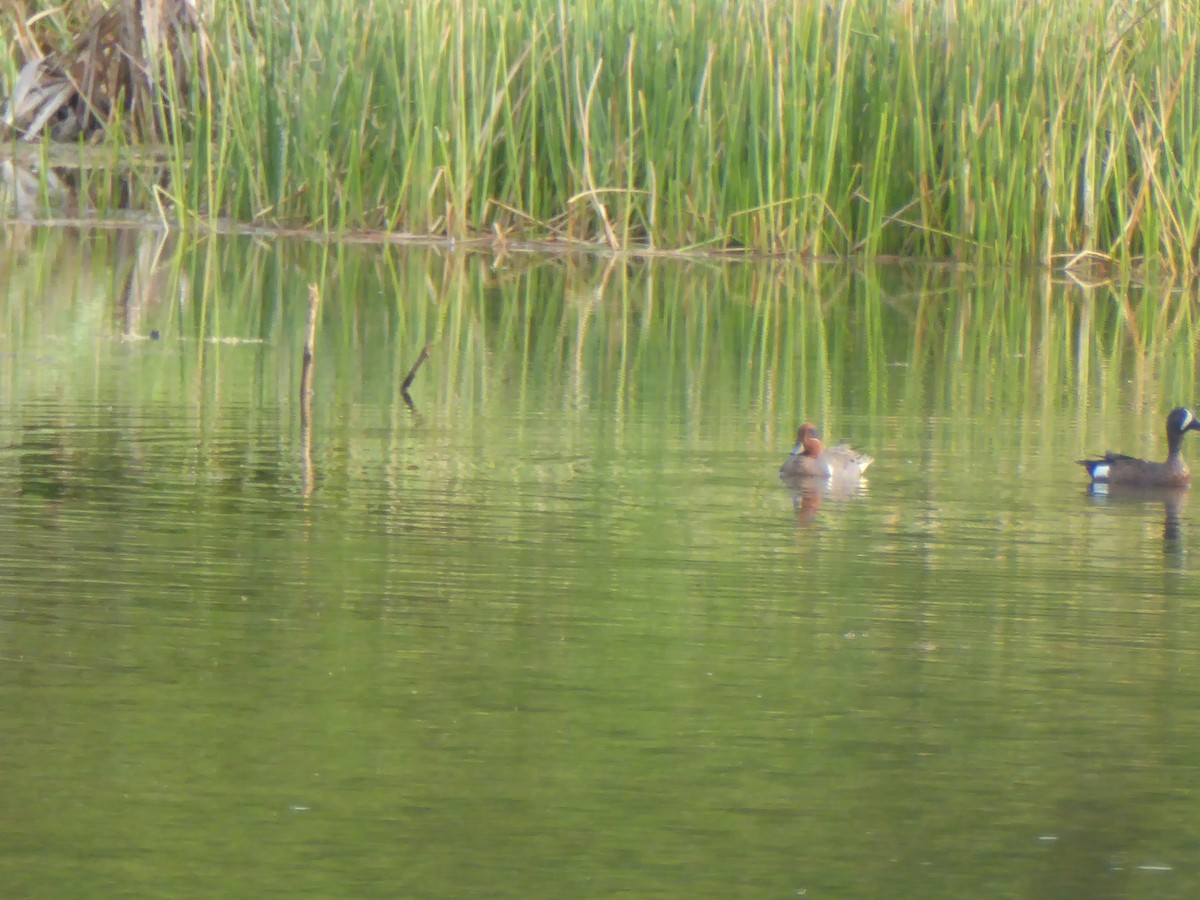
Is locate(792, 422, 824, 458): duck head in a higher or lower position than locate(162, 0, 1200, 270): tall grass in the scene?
lower

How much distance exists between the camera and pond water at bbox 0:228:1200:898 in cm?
352

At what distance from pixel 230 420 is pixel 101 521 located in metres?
1.95

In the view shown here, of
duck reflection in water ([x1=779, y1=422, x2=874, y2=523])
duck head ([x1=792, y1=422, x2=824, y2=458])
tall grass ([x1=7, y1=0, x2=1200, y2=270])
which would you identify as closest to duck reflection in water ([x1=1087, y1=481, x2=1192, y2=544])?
duck reflection in water ([x1=779, y1=422, x2=874, y2=523])

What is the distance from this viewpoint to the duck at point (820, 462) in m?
7.04

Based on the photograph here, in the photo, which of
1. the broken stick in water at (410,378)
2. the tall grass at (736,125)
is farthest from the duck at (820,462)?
the tall grass at (736,125)

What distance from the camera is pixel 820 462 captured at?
7.05m

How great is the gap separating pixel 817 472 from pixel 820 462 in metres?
0.05

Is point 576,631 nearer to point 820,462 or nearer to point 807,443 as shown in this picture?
point 820,462

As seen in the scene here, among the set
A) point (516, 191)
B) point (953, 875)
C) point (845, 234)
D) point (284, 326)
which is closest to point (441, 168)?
point (516, 191)

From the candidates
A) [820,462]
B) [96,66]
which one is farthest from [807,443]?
[96,66]

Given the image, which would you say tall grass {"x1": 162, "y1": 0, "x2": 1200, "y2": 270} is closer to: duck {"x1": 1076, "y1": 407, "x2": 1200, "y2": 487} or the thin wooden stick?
the thin wooden stick

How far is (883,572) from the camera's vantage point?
5.69 meters

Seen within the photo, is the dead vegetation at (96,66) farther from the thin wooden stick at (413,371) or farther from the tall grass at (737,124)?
the thin wooden stick at (413,371)

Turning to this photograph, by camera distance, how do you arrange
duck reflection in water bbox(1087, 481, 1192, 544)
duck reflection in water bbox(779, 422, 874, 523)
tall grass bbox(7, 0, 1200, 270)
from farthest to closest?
tall grass bbox(7, 0, 1200, 270)
duck reflection in water bbox(1087, 481, 1192, 544)
duck reflection in water bbox(779, 422, 874, 523)
